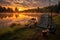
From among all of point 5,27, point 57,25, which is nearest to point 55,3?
point 57,25

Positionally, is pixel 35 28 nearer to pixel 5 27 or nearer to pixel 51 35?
pixel 51 35

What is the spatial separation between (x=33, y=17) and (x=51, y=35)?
83cm

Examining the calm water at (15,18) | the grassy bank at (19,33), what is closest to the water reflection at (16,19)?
the calm water at (15,18)

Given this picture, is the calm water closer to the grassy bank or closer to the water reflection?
the water reflection

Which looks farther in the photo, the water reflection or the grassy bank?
the water reflection

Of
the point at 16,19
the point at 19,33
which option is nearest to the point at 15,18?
the point at 16,19

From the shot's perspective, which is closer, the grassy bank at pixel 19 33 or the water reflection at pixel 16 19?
the grassy bank at pixel 19 33

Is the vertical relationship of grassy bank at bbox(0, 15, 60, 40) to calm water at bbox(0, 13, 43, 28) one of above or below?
below

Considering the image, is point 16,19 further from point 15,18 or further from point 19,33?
point 19,33

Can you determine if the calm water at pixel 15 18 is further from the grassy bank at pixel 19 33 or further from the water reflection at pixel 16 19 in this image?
the grassy bank at pixel 19 33

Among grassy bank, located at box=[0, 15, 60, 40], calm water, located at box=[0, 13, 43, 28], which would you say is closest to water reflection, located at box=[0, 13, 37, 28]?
calm water, located at box=[0, 13, 43, 28]

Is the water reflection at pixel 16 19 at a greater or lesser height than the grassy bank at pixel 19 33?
greater

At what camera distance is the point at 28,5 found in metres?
5.41

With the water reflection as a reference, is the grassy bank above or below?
below
